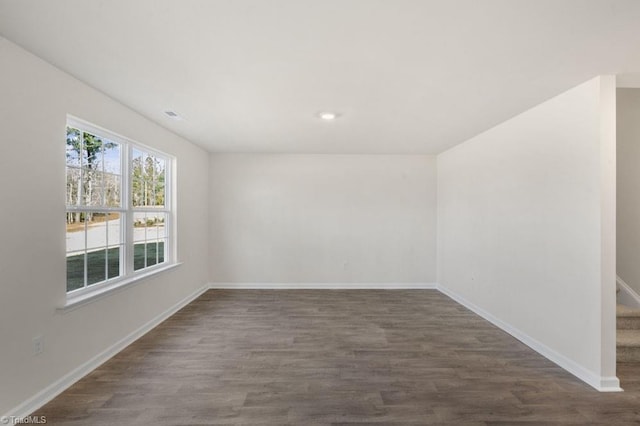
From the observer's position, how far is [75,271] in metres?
2.38

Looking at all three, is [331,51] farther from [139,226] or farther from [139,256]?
[139,256]

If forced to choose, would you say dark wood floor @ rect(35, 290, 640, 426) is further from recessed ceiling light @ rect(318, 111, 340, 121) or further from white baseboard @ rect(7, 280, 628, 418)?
recessed ceiling light @ rect(318, 111, 340, 121)

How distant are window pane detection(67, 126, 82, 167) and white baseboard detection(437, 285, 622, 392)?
469 centimetres

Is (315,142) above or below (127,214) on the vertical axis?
above

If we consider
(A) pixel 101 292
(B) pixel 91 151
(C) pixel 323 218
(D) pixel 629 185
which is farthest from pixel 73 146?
(D) pixel 629 185

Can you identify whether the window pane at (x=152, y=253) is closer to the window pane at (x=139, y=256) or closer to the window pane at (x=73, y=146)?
the window pane at (x=139, y=256)

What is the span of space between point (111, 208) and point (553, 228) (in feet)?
14.4

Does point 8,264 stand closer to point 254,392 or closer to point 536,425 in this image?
point 254,392

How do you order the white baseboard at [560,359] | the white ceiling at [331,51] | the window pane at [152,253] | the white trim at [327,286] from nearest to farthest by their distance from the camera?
the white ceiling at [331,51] → the white baseboard at [560,359] → the window pane at [152,253] → the white trim at [327,286]

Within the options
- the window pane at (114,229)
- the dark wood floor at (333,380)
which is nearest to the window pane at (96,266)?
the window pane at (114,229)

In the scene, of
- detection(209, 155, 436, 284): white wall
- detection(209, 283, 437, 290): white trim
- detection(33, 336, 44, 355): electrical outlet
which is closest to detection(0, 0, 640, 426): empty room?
detection(33, 336, 44, 355): electrical outlet

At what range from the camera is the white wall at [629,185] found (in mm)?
3115

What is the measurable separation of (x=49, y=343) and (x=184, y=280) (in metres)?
2.17

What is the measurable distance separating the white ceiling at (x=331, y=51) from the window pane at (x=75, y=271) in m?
1.51
